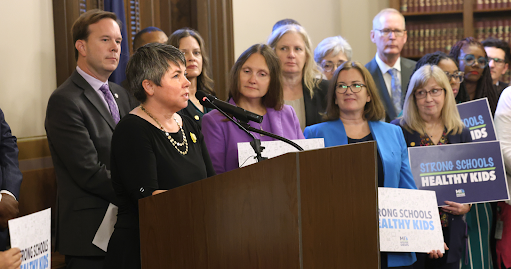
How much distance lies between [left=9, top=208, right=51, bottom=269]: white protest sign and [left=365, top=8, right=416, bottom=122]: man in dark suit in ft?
8.57

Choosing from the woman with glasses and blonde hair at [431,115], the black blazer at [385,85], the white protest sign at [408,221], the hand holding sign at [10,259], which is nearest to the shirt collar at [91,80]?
the hand holding sign at [10,259]

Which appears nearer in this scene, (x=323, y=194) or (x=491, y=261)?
(x=323, y=194)

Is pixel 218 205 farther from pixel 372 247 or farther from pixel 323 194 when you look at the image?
pixel 372 247

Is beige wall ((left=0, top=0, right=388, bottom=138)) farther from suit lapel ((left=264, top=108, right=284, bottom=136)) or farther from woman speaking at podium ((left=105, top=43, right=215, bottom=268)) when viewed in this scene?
suit lapel ((left=264, top=108, right=284, bottom=136))

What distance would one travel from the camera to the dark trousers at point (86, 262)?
2.36 metres

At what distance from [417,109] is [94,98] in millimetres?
1844

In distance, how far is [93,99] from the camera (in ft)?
8.25

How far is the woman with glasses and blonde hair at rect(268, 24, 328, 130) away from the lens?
325cm

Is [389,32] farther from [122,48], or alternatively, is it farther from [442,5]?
[442,5]

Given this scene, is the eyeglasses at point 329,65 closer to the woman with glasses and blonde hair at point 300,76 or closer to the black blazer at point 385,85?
the black blazer at point 385,85

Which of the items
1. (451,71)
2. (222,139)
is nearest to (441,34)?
(451,71)

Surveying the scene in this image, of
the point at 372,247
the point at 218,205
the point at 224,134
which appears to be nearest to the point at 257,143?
the point at 218,205

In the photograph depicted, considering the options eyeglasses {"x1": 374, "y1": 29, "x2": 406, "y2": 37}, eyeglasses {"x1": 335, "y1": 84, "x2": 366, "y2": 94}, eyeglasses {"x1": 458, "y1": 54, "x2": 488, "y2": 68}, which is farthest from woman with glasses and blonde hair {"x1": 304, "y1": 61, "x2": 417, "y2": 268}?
eyeglasses {"x1": 374, "y1": 29, "x2": 406, "y2": 37}

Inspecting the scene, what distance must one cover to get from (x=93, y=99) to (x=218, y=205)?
4.35 feet
